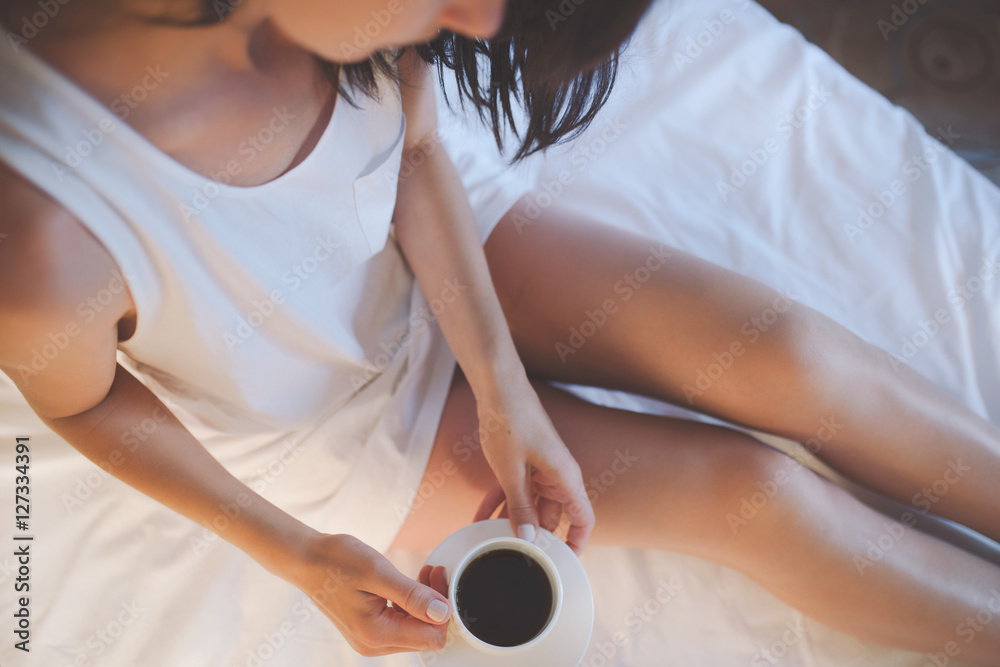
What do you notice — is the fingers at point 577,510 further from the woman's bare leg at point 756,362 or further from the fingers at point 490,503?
the woman's bare leg at point 756,362

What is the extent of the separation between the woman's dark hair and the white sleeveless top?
0.28ft

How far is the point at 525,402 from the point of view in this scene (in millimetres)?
763

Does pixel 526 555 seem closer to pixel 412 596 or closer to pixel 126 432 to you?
pixel 412 596

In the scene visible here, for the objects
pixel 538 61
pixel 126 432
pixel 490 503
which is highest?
pixel 538 61

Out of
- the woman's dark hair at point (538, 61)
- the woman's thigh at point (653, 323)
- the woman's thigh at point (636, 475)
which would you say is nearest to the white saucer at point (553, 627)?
the woman's thigh at point (636, 475)

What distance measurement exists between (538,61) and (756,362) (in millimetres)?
427

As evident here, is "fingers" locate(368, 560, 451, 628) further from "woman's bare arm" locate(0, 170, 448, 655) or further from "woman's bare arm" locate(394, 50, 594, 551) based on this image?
"woman's bare arm" locate(394, 50, 594, 551)

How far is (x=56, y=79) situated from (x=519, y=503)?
55 centimetres

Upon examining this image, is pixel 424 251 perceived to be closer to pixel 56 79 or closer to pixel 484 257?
pixel 484 257

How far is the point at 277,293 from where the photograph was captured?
668 mm

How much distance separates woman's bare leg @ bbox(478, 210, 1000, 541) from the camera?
2.55 ft

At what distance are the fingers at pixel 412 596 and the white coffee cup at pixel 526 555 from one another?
0.01m

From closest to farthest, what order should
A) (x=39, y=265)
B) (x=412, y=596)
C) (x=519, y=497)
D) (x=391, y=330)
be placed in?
(x=39, y=265)
(x=412, y=596)
(x=519, y=497)
(x=391, y=330)

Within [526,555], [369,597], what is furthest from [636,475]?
[369,597]
